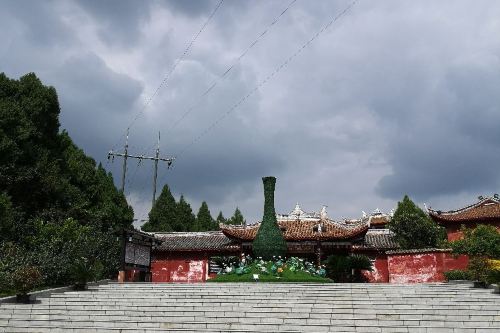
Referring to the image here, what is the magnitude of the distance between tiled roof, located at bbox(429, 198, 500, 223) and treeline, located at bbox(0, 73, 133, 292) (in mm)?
17599

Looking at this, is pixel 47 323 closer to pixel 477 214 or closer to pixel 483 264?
pixel 483 264

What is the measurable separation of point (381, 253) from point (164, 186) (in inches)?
981

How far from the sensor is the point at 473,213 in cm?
2722

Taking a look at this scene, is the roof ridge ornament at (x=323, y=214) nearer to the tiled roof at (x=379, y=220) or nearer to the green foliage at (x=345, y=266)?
the green foliage at (x=345, y=266)

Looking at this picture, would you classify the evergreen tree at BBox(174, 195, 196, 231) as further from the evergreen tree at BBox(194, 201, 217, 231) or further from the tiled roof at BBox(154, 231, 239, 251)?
the tiled roof at BBox(154, 231, 239, 251)

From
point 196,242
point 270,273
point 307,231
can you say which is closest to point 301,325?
point 270,273

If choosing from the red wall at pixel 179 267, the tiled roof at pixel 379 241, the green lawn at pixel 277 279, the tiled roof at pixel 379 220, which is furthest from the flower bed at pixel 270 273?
the tiled roof at pixel 379 220

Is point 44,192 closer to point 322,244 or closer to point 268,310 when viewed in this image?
point 322,244

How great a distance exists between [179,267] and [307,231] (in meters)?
8.15

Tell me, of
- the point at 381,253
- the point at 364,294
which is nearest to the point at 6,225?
the point at 364,294

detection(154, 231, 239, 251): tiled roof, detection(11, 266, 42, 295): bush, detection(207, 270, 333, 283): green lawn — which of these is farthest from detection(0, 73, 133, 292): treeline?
detection(207, 270, 333, 283): green lawn

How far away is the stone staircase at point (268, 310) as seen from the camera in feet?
33.4

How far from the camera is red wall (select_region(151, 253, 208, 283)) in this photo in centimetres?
2931

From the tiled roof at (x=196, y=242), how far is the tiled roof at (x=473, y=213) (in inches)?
460
